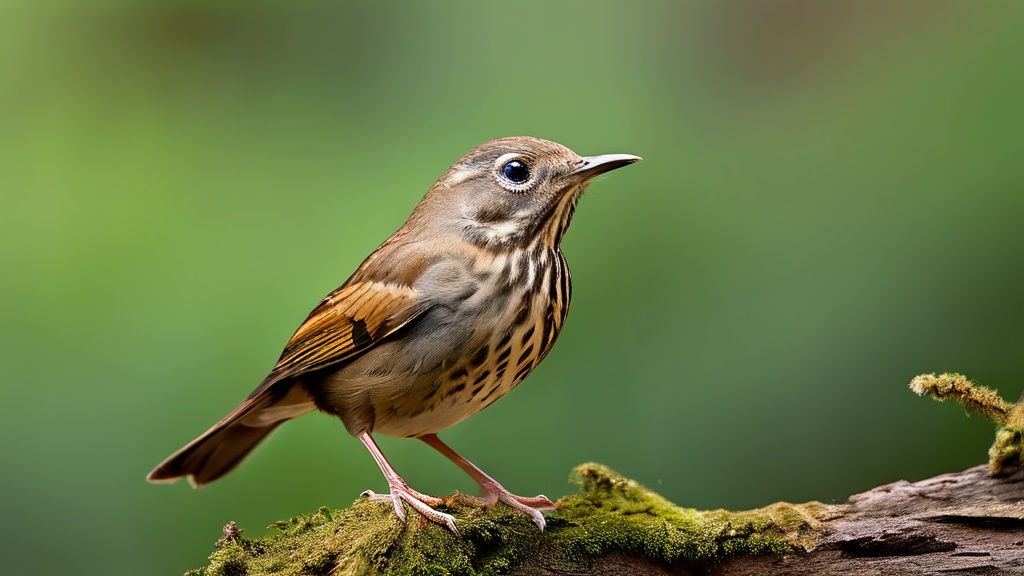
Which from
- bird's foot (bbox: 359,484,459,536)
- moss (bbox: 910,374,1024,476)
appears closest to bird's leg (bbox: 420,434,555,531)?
bird's foot (bbox: 359,484,459,536)

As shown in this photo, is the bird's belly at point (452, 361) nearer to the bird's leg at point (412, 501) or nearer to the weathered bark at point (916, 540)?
the bird's leg at point (412, 501)

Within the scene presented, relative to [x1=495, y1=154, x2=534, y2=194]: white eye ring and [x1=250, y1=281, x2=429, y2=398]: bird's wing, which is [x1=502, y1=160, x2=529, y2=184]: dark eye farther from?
[x1=250, y1=281, x2=429, y2=398]: bird's wing

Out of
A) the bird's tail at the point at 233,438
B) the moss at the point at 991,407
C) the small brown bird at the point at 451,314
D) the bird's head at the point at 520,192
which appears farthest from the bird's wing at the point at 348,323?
the moss at the point at 991,407

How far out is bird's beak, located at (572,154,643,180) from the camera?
3.20m

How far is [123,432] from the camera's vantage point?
4.47 metres

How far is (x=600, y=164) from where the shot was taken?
3209 millimetres

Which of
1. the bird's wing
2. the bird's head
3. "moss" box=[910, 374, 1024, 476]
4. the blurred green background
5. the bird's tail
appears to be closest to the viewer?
"moss" box=[910, 374, 1024, 476]

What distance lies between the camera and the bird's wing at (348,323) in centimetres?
310

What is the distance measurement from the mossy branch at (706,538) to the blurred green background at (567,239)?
129 cm

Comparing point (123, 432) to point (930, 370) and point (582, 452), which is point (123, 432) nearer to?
point (582, 452)

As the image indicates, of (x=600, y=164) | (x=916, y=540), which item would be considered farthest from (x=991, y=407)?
(x=600, y=164)

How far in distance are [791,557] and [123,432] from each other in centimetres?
300

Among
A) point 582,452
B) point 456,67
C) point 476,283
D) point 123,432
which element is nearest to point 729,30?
point 456,67

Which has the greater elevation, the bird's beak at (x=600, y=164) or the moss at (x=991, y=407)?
the bird's beak at (x=600, y=164)
